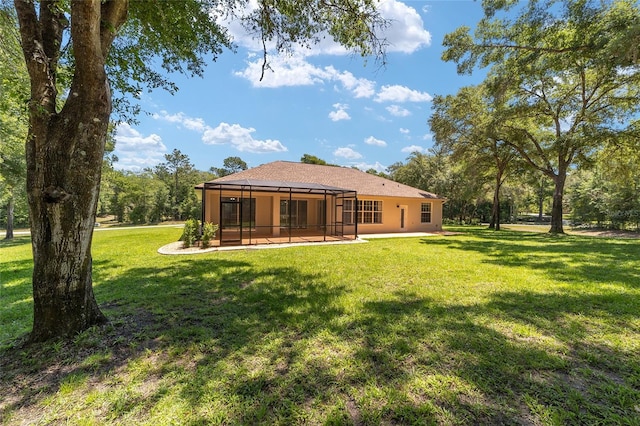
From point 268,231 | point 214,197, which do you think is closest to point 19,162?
point 214,197

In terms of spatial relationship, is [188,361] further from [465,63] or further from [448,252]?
[465,63]

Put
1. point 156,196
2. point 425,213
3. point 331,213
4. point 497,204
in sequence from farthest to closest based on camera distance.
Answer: point 156,196 < point 497,204 < point 425,213 < point 331,213

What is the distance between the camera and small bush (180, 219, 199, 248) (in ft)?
34.4

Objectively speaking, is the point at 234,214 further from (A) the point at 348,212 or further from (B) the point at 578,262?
(B) the point at 578,262

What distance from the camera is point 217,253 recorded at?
29.9 feet

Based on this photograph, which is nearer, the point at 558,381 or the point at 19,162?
the point at 558,381

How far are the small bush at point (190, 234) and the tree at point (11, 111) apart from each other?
542 centimetres

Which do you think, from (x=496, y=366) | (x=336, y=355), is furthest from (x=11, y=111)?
(x=496, y=366)

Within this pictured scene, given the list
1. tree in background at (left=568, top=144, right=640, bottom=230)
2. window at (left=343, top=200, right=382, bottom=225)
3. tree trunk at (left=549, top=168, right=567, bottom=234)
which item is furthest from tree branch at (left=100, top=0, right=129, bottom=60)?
tree in background at (left=568, top=144, right=640, bottom=230)

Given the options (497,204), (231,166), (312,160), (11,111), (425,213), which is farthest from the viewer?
(231,166)

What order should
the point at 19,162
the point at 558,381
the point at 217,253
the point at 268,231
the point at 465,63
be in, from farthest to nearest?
the point at 268,231 < the point at 19,162 < the point at 465,63 < the point at 217,253 < the point at 558,381

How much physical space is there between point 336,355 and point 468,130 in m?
19.7

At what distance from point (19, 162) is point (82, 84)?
16.6 meters

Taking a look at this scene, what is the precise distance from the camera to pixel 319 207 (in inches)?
671
